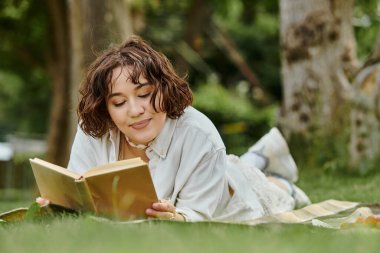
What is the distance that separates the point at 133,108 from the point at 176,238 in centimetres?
132

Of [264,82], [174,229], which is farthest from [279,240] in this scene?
[264,82]

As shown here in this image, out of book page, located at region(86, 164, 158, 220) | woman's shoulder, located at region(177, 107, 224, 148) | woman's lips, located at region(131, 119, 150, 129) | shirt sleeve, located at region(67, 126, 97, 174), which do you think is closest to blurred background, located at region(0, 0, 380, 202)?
shirt sleeve, located at region(67, 126, 97, 174)

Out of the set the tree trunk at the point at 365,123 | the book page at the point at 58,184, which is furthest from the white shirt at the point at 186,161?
the tree trunk at the point at 365,123

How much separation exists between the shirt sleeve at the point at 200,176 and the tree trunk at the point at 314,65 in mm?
5091

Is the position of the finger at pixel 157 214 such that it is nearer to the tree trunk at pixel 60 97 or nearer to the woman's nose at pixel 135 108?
the woman's nose at pixel 135 108

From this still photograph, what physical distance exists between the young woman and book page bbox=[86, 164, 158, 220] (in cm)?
20

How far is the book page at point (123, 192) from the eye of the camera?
3178 mm

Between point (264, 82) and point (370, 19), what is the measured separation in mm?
11949

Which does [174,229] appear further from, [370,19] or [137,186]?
[370,19]

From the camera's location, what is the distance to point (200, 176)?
3.80 metres

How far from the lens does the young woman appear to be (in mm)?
3715

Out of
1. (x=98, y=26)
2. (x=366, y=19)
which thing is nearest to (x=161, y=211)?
(x=98, y=26)

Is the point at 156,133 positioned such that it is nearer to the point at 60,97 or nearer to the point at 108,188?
the point at 108,188

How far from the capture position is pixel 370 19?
48.2 ft
